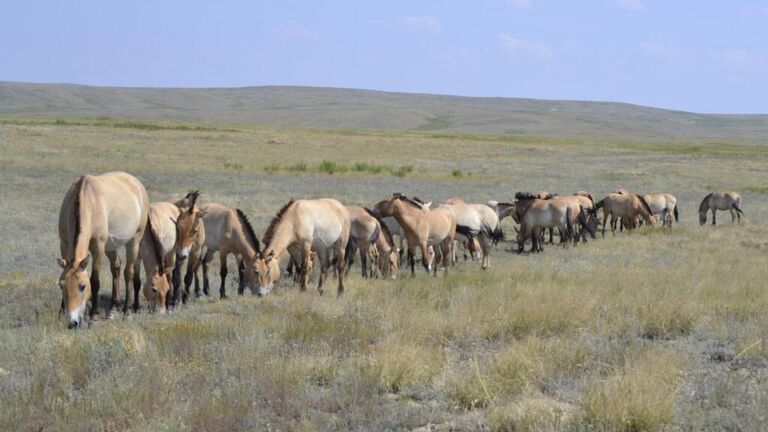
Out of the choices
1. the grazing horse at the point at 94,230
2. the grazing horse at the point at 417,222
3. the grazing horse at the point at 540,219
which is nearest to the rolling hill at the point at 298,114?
the grazing horse at the point at 540,219

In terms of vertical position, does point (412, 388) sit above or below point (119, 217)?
below

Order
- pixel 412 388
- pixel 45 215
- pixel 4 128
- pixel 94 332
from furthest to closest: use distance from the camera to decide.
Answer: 1. pixel 4 128
2. pixel 45 215
3. pixel 94 332
4. pixel 412 388

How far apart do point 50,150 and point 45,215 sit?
78.3ft

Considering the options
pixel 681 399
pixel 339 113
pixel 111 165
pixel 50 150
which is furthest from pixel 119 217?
pixel 339 113

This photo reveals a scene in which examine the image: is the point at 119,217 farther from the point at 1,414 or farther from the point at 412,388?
the point at 412,388

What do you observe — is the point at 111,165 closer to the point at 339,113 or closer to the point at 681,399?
the point at 681,399

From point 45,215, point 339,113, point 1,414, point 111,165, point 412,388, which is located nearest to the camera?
point 1,414

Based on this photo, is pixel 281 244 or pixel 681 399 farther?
pixel 281 244

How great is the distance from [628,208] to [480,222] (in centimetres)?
853

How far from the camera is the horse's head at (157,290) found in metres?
10.3

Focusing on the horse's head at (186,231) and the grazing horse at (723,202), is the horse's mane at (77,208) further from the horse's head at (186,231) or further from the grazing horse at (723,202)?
the grazing horse at (723,202)

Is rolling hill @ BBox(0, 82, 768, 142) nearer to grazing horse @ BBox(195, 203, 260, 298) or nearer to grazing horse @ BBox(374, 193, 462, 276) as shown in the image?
grazing horse @ BBox(374, 193, 462, 276)

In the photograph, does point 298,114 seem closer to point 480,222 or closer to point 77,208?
point 480,222

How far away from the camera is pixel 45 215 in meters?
21.2
